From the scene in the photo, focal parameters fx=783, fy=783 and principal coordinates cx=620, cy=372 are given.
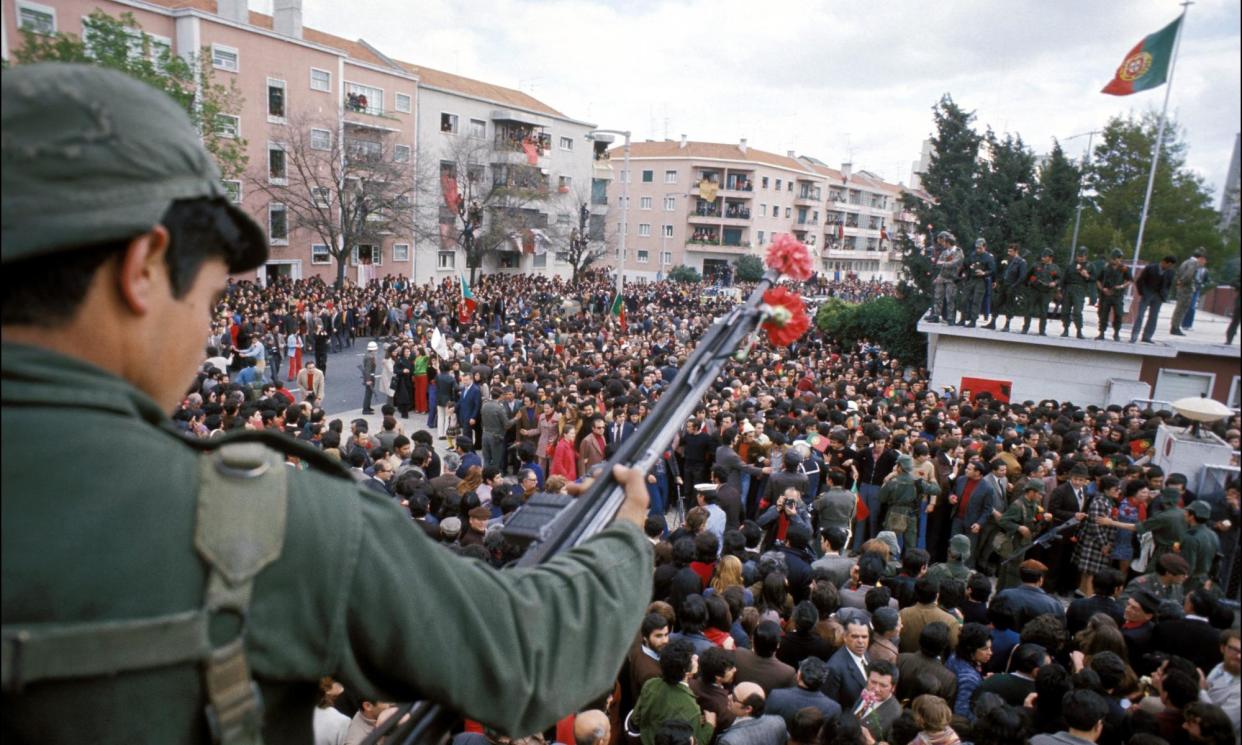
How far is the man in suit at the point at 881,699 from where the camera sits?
14.8 ft

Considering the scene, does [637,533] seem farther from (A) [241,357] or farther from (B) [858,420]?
(A) [241,357]

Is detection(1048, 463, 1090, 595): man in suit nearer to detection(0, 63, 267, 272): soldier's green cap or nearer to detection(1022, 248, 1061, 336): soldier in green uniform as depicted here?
detection(1022, 248, 1061, 336): soldier in green uniform

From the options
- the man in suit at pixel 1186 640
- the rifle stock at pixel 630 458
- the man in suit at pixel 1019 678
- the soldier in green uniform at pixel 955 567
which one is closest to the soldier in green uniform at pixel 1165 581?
the man in suit at pixel 1186 640

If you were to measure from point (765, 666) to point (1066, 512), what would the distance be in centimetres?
518

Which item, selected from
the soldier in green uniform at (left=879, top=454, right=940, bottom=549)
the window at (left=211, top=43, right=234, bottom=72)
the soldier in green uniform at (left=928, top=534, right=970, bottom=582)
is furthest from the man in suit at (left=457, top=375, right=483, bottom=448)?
the window at (left=211, top=43, right=234, bottom=72)

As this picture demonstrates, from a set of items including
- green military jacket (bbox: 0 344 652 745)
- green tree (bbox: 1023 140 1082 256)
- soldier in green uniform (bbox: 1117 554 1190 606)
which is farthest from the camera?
green tree (bbox: 1023 140 1082 256)

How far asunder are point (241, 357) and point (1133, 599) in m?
15.2

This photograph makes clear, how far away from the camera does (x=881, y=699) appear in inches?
183

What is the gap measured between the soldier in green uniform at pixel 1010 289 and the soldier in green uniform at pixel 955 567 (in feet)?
35.3

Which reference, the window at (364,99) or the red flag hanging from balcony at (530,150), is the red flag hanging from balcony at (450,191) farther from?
the red flag hanging from balcony at (530,150)

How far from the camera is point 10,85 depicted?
102cm

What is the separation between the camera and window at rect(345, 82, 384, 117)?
125 feet

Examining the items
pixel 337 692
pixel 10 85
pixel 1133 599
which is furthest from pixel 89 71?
pixel 1133 599

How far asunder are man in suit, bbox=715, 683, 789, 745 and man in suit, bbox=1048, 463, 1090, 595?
5.34 m
